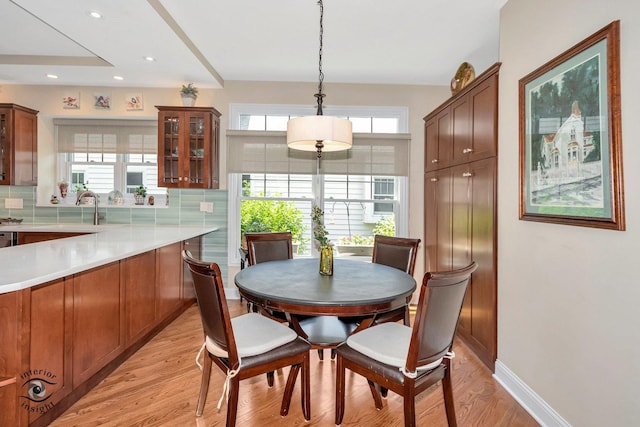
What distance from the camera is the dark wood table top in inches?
67.4

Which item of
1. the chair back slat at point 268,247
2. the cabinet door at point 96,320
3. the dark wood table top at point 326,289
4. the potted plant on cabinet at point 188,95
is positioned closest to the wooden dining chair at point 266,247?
the chair back slat at point 268,247

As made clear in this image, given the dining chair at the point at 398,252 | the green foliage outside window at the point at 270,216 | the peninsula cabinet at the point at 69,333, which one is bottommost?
the peninsula cabinet at the point at 69,333

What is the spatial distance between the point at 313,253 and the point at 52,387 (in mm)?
2864

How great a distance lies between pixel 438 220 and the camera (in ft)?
11.4

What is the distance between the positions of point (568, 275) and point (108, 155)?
15.7 ft

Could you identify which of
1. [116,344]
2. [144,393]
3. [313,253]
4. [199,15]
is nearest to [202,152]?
[199,15]

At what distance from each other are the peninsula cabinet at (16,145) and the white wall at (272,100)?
0.39 ft

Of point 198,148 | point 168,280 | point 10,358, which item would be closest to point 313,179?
point 198,148

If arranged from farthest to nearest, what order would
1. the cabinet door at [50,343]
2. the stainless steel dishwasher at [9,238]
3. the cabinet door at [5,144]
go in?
the cabinet door at [5,144] < the stainless steel dishwasher at [9,238] < the cabinet door at [50,343]

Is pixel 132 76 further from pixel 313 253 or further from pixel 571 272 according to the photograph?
pixel 571 272

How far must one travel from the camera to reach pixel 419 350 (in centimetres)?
151

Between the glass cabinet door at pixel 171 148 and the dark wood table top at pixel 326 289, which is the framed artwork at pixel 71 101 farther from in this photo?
the dark wood table top at pixel 326 289

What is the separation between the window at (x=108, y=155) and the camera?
166 inches

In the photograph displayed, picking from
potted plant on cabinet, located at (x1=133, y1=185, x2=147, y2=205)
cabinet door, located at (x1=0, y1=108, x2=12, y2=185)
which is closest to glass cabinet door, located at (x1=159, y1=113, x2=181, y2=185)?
potted plant on cabinet, located at (x1=133, y1=185, x2=147, y2=205)
